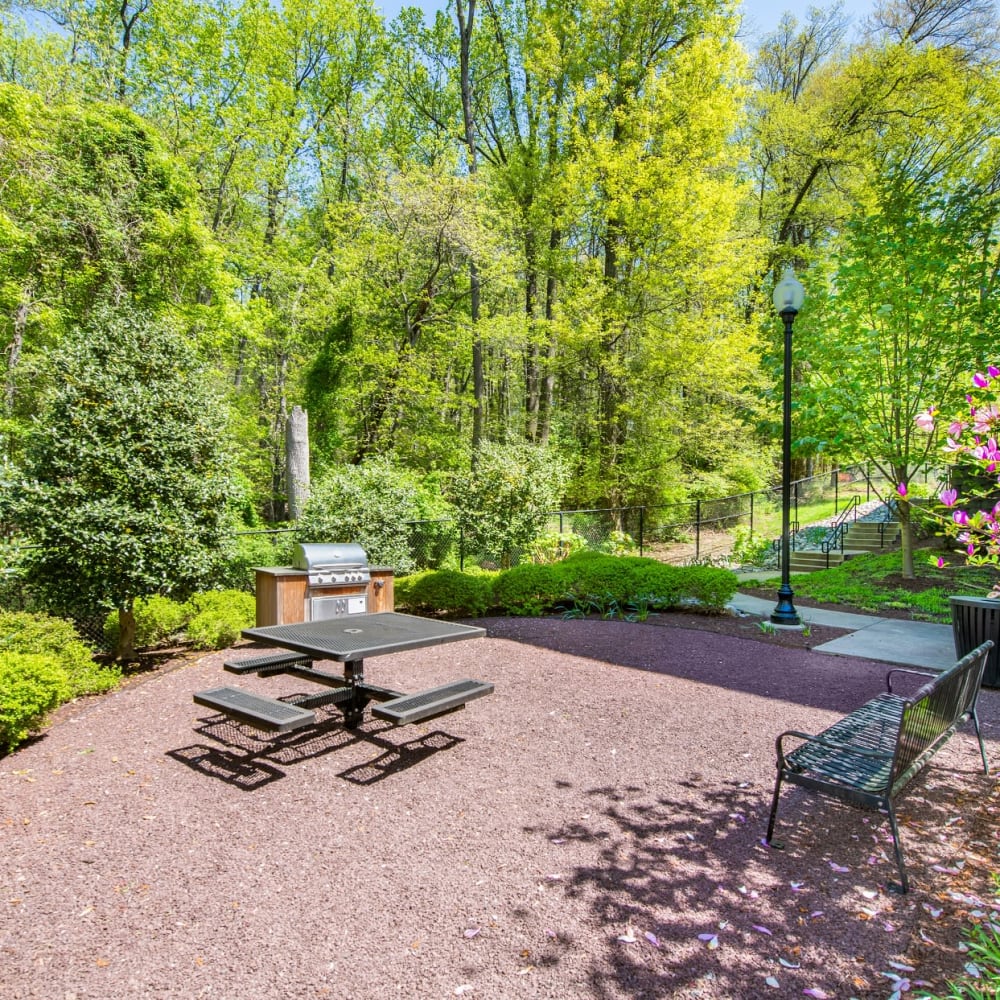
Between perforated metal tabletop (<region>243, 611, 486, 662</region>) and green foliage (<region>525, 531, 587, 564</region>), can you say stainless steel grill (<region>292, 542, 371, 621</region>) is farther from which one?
green foliage (<region>525, 531, 587, 564</region>)

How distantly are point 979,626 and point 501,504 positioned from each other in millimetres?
6514

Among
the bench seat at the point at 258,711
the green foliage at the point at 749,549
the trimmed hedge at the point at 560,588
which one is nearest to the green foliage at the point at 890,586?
the green foliage at the point at 749,549

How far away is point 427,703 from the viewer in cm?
373

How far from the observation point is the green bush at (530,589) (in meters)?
7.93

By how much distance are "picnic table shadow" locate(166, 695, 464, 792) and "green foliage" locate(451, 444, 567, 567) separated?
5884mm

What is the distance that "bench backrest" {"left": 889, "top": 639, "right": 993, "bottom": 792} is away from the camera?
2545mm

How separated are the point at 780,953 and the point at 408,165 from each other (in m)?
14.9

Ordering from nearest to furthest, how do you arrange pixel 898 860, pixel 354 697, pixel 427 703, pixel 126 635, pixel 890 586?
pixel 898 860 → pixel 427 703 → pixel 354 697 → pixel 126 635 → pixel 890 586

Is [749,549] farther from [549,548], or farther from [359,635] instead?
[359,635]

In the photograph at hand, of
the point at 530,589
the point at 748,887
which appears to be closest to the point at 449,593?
the point at 530,589

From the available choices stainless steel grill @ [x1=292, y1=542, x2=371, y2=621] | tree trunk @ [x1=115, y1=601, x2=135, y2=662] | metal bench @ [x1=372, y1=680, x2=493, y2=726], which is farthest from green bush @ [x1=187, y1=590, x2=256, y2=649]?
metal bench @ [x1=372, y1=680, x2=493, y2=726]

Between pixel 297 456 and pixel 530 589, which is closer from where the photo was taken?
pixel 530 589

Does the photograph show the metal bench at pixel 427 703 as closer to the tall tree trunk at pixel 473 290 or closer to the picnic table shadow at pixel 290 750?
the picnic table shadow at pixel 290 750

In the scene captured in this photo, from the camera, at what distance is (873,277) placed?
8945 mm
